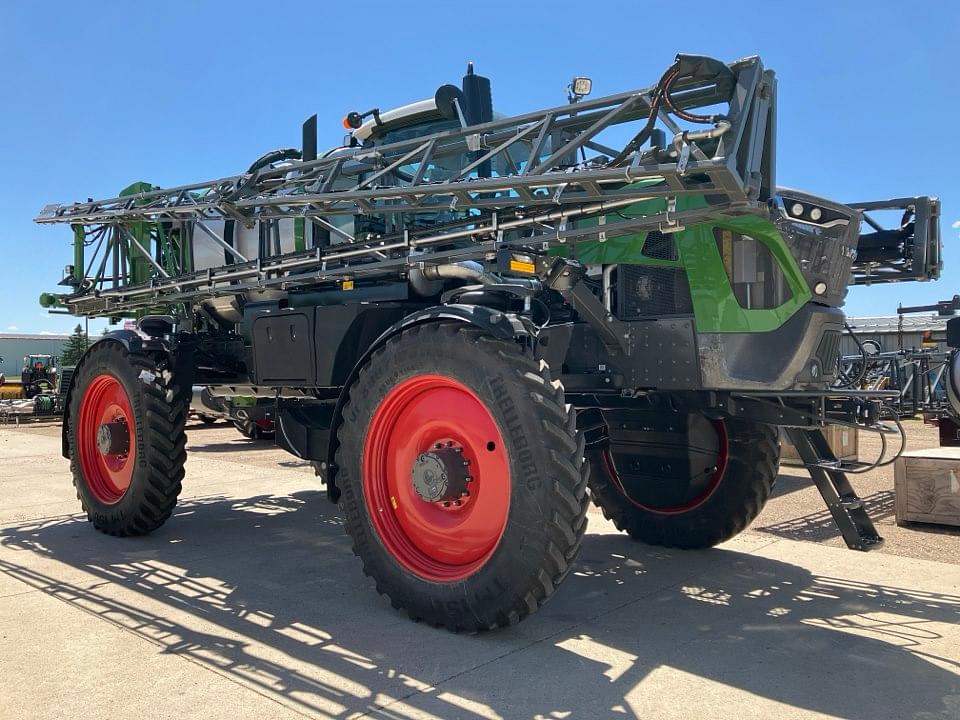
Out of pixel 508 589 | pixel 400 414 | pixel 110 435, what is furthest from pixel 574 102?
pixel 110 435

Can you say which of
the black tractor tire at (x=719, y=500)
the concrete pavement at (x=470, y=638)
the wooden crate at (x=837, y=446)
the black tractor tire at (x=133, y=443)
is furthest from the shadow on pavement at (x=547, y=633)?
the wooden crate at (x=837, y=446)

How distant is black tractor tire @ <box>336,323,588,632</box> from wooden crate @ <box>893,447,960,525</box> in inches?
168

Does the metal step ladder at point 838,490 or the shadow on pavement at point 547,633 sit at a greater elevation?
the metal step ladder at point 838,490

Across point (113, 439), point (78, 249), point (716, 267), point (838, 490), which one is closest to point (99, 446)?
point (113, 439)

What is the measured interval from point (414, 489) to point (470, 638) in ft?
2.87

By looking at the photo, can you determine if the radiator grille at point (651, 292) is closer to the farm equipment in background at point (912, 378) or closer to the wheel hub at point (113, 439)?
the wheel hub at point (113, 439)

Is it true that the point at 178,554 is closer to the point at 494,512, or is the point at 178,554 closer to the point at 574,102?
the point at 494,512

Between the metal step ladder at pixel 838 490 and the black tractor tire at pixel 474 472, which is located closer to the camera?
the black tractor tire at pixel 474 472

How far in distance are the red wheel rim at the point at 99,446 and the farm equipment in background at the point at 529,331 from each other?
151 mm

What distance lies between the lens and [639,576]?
5352 mm

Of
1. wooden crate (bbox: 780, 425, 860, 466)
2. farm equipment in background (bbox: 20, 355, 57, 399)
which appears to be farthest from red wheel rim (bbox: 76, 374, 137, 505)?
farm equipment in background (bbox: 20, 355, 57, 399)

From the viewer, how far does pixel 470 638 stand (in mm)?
4039

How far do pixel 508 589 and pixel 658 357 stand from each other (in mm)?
1691

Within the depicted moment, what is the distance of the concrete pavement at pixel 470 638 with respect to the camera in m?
3.31
